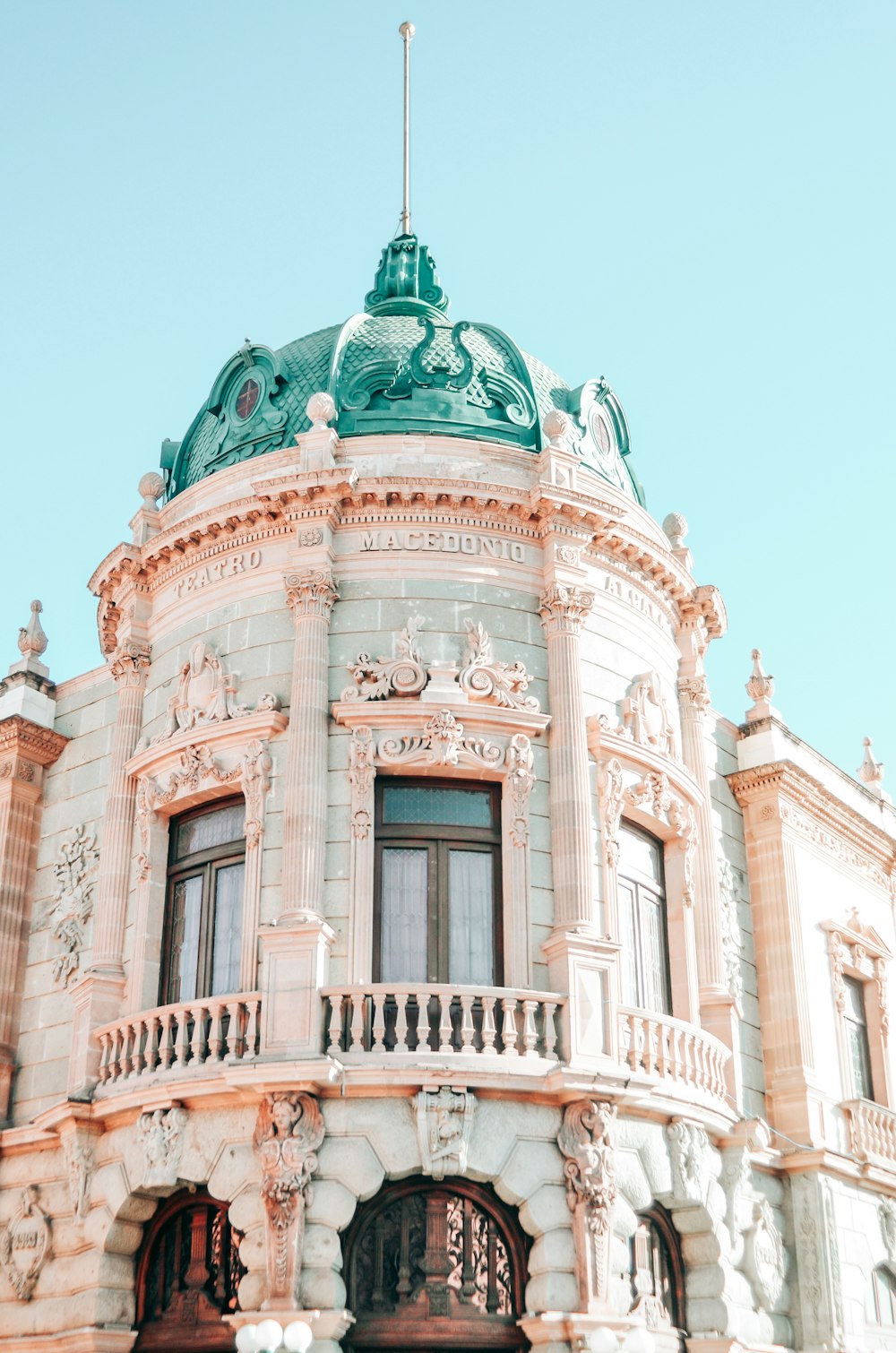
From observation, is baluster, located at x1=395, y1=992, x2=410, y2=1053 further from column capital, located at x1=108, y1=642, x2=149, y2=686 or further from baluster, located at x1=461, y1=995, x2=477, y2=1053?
column capital, located at x1=108, y1=642, x2=149, y2=686

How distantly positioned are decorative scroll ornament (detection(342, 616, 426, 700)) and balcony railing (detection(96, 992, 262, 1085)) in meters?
3.82

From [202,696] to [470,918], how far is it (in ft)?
14.6

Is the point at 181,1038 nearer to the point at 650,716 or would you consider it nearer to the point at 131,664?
the point at 131,664

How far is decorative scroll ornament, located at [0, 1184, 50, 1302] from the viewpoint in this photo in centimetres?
1997

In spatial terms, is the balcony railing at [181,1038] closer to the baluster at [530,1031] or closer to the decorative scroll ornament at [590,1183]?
the baluster at [530,1031]

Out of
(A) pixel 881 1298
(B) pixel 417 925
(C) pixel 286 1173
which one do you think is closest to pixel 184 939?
(B) pixel 417 925

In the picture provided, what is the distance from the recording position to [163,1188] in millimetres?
18797

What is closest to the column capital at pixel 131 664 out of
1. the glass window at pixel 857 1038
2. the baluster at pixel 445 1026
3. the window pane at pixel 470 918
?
the window pane at pixel 470 918

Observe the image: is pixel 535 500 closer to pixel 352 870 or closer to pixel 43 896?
pixel 352 870

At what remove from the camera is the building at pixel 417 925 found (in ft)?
58.9

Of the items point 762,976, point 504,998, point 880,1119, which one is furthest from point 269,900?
point 880,1119

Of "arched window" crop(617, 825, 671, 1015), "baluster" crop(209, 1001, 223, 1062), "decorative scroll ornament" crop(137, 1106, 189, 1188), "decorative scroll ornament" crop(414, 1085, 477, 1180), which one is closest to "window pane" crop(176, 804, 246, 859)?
"baluster" crop(209, 1001, 223, 1062)

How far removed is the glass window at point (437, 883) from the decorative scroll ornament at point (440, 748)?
1.44 feet

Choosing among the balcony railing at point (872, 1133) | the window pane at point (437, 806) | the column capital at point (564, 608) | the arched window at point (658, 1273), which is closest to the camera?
the arched window at point (658, 1273)
